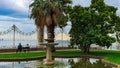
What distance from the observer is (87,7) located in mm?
40625

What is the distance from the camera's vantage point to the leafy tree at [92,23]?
38094 millimetres

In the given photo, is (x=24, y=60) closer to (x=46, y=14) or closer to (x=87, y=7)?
(x=46, y=14)

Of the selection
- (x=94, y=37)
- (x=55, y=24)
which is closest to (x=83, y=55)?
(x=94, y=37)

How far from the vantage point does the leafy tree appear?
1500 inches

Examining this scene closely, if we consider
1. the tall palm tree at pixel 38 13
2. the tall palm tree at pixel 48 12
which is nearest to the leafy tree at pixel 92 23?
the tall palm tree at pixel 48 12

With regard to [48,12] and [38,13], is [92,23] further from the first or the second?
[38,13]

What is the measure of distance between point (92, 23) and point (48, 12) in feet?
18.2

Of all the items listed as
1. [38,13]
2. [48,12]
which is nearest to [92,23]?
[48,12]

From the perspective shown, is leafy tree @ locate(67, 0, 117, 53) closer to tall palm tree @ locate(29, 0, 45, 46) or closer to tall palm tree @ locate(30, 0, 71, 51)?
tall palm tree @ locate(30, 0, 71, 51)

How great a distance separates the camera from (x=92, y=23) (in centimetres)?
3938

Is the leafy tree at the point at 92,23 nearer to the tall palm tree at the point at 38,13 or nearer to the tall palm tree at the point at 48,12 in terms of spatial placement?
the tall palm tree at the point at 48,12

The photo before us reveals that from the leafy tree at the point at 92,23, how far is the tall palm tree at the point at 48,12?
154 centimetres

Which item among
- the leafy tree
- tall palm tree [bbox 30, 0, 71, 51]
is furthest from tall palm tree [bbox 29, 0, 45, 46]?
the leafy tree

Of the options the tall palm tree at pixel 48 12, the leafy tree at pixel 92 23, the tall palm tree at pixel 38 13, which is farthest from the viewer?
the tall palm tree at pixel 38 13
